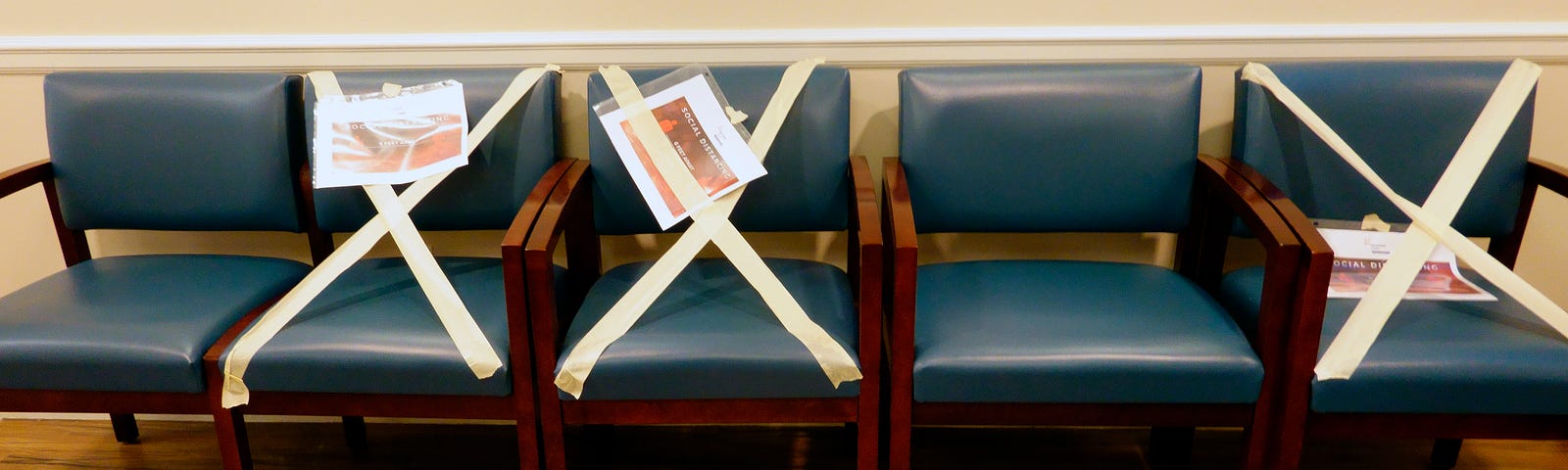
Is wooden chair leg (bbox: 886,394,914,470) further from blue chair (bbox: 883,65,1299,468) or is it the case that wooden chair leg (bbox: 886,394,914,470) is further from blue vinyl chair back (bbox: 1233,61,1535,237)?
blue vinyl chair back (bbox: 1233,61,1535,237)

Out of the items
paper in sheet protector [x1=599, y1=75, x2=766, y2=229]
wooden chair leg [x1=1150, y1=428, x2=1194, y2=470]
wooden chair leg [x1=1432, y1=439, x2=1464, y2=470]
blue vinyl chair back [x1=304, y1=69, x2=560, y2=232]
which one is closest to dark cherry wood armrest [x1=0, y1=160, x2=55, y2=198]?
blue vinyl chair back [x1=304, y1=69, x2=560, y2=232]

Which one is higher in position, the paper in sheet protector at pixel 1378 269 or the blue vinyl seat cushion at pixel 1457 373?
the paper in sheet protector at pixel 1378 269

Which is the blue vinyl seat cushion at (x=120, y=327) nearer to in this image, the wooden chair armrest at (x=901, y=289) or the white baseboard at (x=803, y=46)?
the white baseboard at (x=803, y=46)

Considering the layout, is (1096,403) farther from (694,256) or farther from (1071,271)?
(694,256)

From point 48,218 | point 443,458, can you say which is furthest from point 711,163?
point 48,218

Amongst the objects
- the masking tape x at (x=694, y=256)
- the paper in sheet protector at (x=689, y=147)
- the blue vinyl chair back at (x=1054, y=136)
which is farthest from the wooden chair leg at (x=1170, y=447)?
the paper in sheet protector at (x=689, y=147)

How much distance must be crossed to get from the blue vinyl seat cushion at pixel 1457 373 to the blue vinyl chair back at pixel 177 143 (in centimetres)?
165

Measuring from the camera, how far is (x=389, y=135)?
1602 millimetres

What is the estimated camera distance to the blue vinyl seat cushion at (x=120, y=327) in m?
1.35

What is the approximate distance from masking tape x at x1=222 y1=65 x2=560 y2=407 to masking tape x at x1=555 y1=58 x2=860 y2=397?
13 centimetres

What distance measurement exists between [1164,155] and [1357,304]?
0.36 metres

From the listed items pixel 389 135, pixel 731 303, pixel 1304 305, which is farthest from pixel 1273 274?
pixel 389 135

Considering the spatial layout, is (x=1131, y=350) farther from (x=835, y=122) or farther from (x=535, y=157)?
(x=535, y=157)

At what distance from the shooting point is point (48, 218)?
6.45 ft
